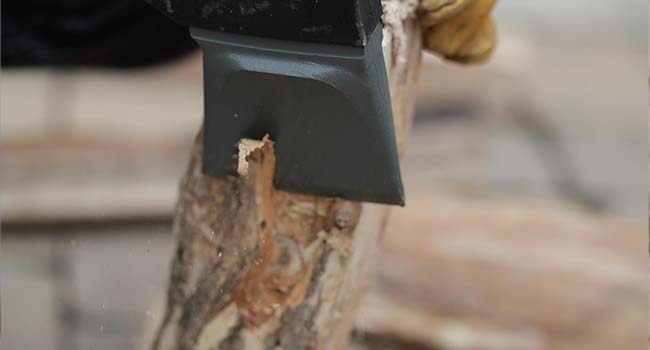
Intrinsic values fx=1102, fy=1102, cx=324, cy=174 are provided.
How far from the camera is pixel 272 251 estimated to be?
0.85 m

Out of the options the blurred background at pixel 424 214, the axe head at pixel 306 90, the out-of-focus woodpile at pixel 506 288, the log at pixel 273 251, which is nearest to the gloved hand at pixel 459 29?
the log at pixel 273 251

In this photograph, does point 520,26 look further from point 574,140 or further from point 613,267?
point 613,267

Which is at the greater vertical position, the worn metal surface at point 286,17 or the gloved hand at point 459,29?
the worn metal surface at point 286,17

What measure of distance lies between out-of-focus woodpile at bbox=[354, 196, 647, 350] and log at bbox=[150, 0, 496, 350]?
30.7 inches

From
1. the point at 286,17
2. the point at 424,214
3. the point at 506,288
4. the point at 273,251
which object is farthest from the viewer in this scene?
the point at 424,214

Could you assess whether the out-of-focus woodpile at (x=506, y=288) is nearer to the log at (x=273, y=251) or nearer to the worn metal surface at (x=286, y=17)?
the log at (x=273, y=251)

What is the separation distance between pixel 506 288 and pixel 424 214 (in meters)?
0.25

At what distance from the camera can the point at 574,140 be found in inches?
124

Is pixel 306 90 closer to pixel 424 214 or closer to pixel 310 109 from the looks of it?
pixel 310 109

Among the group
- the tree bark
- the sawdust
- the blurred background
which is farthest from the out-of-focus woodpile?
the sawdust

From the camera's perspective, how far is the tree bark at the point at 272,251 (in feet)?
2.72

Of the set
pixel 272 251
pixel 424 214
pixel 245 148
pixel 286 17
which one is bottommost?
pixel 424 214

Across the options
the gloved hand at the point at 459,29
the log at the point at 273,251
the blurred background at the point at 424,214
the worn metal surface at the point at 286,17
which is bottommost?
the blurred background at the point at 424,214

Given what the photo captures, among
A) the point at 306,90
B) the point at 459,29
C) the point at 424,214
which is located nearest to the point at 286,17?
the point at 306,90
